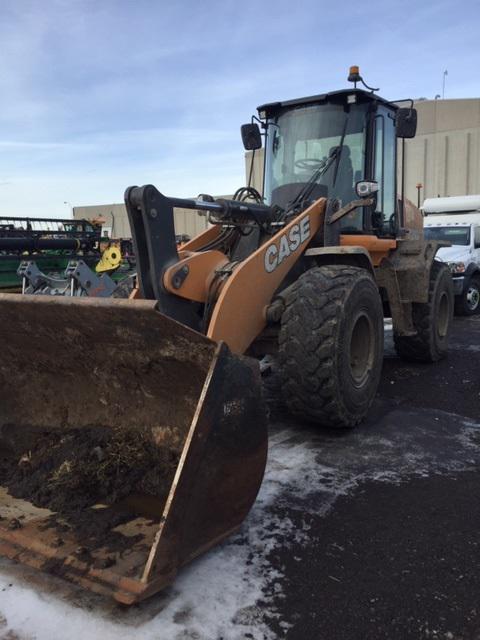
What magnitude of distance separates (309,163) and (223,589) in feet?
12.6

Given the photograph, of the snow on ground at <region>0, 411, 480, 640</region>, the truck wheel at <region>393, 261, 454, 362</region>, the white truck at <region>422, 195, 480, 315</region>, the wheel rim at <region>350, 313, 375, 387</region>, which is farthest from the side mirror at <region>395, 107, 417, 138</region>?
the white truck at <region>422, 195, 480, 315</region>

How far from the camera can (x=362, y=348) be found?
4.69m

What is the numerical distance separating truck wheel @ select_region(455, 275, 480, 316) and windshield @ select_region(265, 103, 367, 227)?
22.7 feet

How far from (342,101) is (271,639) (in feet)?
14.5

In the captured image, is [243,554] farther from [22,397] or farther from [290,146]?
[290,146]

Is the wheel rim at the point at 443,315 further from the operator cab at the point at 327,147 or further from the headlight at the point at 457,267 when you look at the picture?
the headlight at the point at 457,267

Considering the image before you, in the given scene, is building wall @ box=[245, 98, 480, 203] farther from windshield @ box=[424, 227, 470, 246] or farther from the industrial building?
windshield @ box=[424, 227, 470, 246]

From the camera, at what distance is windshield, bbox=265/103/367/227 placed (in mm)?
5094

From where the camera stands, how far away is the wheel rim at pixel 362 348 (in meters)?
4.55

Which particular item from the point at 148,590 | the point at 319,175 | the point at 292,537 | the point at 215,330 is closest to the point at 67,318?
the point at 215,330

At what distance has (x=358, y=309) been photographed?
436cm

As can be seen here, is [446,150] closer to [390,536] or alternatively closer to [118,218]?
[390,536]

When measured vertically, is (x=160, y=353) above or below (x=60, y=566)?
above

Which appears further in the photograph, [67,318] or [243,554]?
[67,318]
